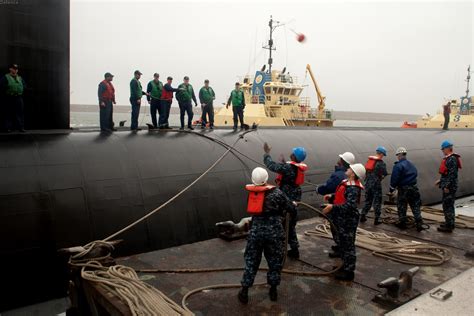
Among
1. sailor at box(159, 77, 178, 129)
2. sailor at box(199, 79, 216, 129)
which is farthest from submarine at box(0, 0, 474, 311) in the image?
sailor at box(199, 79, 216, 129)

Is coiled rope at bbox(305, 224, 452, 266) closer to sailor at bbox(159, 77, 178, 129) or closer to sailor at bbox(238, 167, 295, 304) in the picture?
sailor at bbox(238, 167, 295, 304)

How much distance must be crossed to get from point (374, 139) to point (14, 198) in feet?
47.2

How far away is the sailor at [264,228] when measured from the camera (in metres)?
5.14

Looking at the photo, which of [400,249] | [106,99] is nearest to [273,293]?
[400,249]

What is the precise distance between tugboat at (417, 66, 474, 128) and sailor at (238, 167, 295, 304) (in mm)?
38375

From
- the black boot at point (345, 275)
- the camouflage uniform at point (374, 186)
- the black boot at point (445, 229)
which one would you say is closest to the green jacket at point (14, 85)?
the black boot at point (345, 275)

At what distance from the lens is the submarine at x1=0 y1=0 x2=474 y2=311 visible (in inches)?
274

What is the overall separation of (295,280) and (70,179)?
470 centimetres

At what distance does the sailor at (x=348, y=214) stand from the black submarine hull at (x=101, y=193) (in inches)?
149

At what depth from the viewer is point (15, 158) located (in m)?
7.57

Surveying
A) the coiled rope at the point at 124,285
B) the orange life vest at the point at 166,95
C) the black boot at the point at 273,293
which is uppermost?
the orange life vest at the point at 166,95

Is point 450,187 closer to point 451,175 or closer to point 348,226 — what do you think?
point 451,175

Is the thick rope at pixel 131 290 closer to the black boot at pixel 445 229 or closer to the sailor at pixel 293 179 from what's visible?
the sailor at pixel 293 179

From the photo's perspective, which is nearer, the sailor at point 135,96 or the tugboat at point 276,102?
the sailor at point 135,96
